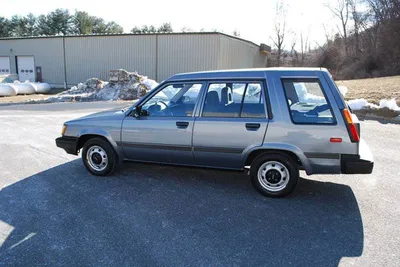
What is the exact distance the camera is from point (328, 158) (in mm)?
3963

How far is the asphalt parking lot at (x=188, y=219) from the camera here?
299 centimetres

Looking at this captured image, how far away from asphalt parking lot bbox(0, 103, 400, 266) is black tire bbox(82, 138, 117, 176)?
0.48 ft

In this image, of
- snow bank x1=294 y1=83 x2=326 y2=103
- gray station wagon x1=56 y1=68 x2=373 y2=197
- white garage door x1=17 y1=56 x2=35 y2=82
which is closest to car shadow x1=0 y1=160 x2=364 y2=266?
gray station wagon x1=56 y1=68 x2=373 y2=197

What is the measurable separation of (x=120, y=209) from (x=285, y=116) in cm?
250

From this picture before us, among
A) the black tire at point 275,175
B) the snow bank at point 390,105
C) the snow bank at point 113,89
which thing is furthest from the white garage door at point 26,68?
the black tire at point 275,175

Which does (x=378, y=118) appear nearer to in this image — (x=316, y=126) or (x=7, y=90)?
(x=316, y=126)

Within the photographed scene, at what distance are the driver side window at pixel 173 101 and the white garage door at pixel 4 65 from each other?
3692 cm

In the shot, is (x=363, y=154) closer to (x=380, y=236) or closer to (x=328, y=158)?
(x=328, y=158)

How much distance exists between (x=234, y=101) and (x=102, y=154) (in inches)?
95.0

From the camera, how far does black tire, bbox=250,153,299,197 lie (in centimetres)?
414

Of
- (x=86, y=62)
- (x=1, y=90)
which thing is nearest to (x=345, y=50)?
(x=86, y=62)

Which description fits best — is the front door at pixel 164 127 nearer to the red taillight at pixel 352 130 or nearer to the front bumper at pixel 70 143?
the front bumper at pixel 70 143

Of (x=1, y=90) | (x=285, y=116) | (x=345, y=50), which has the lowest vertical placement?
(x=1, y=90)

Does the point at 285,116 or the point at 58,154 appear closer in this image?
the point at 285,116
